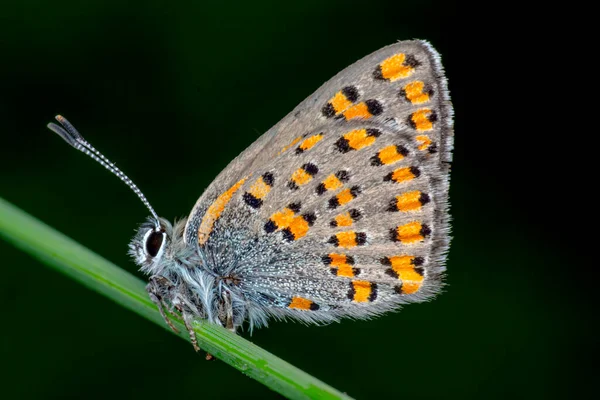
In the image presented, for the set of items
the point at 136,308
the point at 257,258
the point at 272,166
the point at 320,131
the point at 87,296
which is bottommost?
the point at 136,308

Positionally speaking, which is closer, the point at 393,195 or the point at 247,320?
the point at 393,195

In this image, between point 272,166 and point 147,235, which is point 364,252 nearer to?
point 272,166

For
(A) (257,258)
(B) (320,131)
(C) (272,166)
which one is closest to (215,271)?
(A) (257,258)

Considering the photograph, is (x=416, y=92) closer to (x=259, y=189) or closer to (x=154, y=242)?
(x=259, y=189)

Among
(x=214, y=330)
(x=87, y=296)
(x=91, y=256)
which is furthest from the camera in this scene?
(x=87, y=296)

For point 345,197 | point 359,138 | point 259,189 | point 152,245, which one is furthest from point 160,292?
point 359,138
